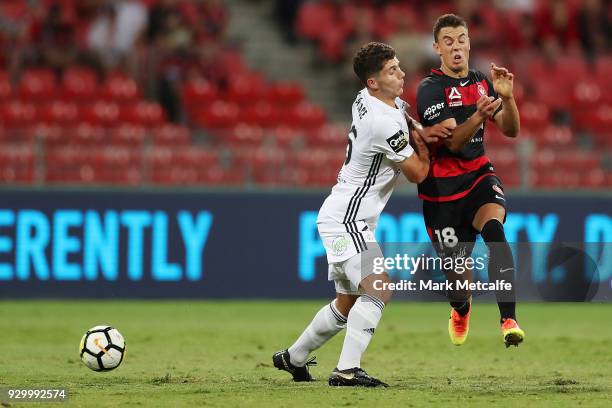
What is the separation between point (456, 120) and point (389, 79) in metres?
0.78

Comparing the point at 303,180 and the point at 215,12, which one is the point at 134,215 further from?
the point at 215,12

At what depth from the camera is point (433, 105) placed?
8414mm

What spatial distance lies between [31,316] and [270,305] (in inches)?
121

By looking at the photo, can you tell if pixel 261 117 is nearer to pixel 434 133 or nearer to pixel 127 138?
pixel 127 138

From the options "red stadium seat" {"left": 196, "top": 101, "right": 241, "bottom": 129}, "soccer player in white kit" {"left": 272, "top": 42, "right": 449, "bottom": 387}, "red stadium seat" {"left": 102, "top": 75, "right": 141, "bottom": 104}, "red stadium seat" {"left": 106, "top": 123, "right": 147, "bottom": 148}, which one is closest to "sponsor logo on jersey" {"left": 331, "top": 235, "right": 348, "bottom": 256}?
"soccer player in white kit" {"left": 272, "top": 42, "right": 449, "bottom": 387}

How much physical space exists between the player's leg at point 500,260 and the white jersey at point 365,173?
766 millimetres

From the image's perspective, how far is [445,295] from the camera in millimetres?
8773

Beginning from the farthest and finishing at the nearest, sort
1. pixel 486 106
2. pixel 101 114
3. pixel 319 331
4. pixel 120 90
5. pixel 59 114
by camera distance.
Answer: pixel 120 90, pixel 101 114, pixel 59 114, pixel 319 331, pixel 486 106

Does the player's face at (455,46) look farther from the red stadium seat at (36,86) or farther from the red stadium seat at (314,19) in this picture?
the red stadium seat at (314,19)

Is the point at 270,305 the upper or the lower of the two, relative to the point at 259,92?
lower

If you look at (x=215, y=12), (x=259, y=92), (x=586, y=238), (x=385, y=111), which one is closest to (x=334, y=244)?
(x=385, y=111)

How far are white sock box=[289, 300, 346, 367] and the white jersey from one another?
0.47 m

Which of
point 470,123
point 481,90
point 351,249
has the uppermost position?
point 481,90

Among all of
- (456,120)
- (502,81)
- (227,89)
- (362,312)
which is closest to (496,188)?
(456,120)
